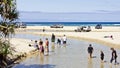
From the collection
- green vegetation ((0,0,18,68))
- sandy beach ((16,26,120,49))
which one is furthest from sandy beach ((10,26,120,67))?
green vegetation ((0,0,18,68))

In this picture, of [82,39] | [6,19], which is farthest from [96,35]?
[6,19]

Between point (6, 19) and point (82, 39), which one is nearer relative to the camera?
point (6, 19)

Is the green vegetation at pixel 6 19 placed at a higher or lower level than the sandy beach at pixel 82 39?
higher

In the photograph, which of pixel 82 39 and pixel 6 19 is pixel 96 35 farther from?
pixel 6 19

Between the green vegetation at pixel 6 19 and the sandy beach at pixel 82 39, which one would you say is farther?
the sandy beach at pixel 82 39

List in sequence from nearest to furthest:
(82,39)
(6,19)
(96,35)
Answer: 1. (6,19)
2. (82,39)
3. (96,35)

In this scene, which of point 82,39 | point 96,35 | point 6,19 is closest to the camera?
point 6,19

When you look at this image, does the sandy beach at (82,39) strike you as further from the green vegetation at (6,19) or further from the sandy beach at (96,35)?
the green vegetation at (6,19)

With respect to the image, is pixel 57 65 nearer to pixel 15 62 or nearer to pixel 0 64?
pixel 15 62

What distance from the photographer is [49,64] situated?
1131 inches

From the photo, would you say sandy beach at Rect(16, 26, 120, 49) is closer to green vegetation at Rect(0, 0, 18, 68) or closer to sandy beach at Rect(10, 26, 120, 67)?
sandy beach at Rect(10, 26, 120, 67)

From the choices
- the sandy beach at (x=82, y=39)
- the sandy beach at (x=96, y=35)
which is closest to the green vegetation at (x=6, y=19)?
the sandy beach at (x=82, y=39)

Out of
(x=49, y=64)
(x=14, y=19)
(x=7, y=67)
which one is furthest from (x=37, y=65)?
(x=14, y=19)

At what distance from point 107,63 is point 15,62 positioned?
7110 mm
